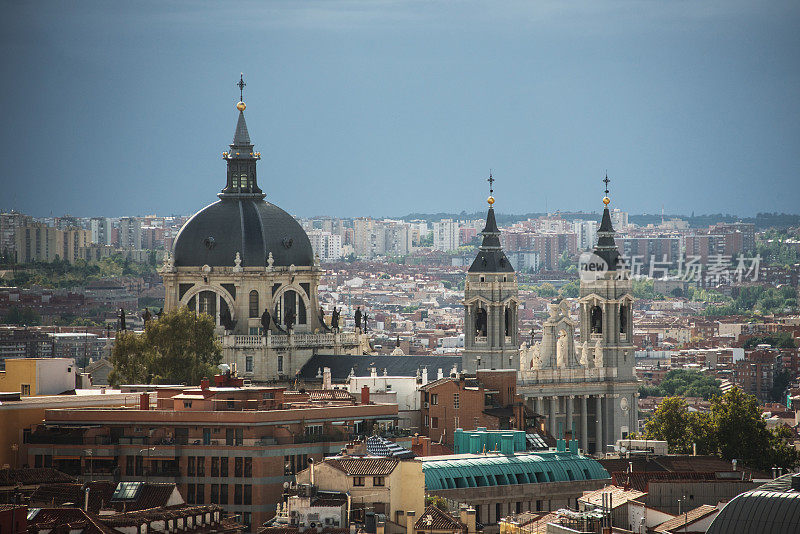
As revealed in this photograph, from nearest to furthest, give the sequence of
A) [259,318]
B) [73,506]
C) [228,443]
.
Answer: [73,506]
[228,443]
[259,318]

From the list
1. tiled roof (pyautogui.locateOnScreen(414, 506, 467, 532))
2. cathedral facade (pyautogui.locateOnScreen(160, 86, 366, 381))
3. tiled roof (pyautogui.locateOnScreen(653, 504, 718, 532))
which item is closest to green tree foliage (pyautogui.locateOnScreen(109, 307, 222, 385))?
cathedral facade (pyautogui.locateOnScreen(160, 86, 366, 381))

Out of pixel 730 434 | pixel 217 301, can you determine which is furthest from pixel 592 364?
pixel 730 434

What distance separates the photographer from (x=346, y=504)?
74938 millimetres

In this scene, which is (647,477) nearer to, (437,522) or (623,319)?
(437,522)

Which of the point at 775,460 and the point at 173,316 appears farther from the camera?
the point at 173,316

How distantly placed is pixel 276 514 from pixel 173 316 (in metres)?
47.2

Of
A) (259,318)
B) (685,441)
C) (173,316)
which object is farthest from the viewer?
(259,318)

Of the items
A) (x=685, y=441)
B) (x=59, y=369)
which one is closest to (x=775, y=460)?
(x=685, y=441)

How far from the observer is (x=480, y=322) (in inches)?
5217

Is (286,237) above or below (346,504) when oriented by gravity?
above

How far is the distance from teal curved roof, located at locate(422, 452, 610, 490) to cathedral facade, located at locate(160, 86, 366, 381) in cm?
4150

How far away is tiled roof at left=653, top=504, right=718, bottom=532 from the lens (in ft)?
244

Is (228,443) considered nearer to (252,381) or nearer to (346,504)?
(346,504)

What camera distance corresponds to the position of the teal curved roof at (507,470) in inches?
3374
